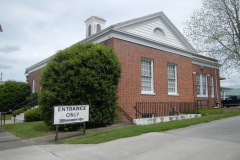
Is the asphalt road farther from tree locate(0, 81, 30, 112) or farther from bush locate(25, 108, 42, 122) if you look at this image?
tree locate(0, 81, 30, 112)

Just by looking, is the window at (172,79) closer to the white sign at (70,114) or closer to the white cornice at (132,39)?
the white cornice at (132,39)

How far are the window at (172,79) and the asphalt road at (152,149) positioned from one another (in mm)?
8523

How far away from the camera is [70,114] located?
31.9 feet

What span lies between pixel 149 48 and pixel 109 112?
6177mm

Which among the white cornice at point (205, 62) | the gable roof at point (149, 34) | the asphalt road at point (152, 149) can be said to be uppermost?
the gable roof at point (149, 34)

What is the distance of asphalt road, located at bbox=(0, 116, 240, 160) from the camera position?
255 inches

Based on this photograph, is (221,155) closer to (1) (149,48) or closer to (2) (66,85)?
(2) (66,85)

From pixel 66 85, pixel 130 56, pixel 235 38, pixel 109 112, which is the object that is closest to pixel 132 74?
pixel 130 56

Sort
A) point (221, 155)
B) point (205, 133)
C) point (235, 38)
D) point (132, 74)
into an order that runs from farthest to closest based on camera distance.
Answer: point (235, 38) → point (132, 74) → point (205, 133) → point (221, 155)

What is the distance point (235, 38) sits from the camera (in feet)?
77.2

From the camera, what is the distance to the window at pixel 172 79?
17.6 meters

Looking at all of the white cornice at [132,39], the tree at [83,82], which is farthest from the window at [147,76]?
the tree at [83,82]

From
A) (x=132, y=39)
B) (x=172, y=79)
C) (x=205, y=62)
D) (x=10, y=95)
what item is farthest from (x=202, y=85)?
(x=10, y=95)

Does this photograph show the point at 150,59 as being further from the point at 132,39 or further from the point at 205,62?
the point at 205,62
